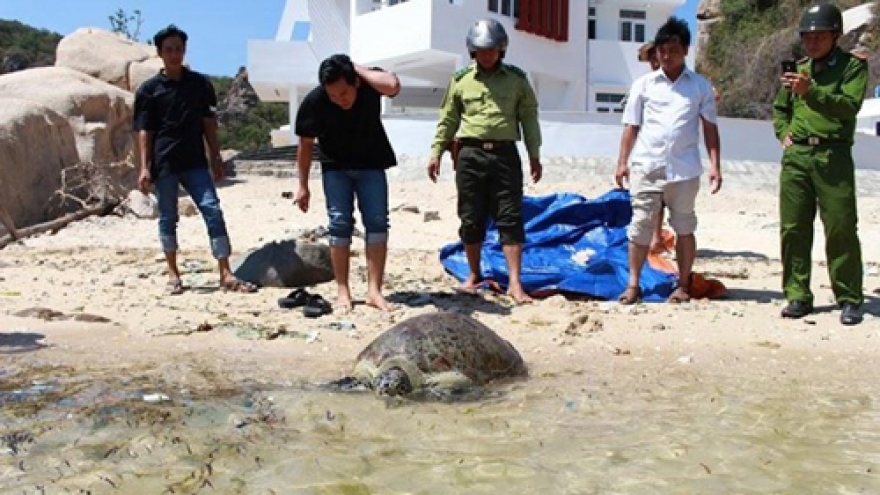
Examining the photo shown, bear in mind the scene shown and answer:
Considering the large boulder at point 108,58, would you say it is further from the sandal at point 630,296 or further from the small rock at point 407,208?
the sandal at point 630,296

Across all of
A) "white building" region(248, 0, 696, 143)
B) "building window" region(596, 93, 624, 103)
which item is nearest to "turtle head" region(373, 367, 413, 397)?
"white building" region(248, 0, 696, 143)

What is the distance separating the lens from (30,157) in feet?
36.6

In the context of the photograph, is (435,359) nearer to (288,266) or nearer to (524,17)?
(288,266)

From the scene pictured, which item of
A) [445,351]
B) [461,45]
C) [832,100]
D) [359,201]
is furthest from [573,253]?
[461,45]

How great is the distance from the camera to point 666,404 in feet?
12.4

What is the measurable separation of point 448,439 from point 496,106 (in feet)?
10.3

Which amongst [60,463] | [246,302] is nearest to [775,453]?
[60,463]

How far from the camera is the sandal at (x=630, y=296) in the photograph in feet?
19.3

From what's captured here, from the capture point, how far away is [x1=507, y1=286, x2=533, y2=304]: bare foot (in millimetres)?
5950

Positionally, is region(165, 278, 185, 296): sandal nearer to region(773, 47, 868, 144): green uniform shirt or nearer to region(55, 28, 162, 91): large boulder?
region(773, 47, 868, 144): green uniform shirt

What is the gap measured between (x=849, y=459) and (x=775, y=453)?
242 mm

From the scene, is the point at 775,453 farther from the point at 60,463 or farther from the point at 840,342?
the point at 60,463

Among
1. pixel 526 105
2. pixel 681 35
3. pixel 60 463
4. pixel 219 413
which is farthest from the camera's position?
pixel 526 105

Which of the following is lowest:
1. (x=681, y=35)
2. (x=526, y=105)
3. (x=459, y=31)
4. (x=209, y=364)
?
(x=209, y=364)
